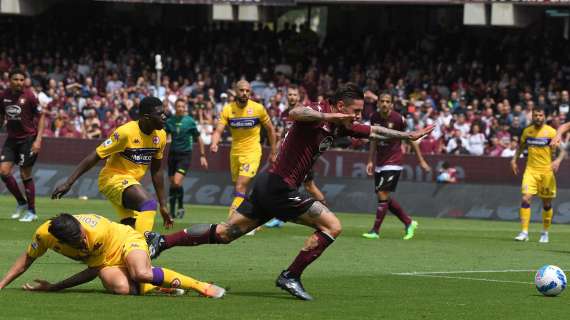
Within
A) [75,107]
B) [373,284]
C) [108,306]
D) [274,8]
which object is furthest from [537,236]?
[274,8]

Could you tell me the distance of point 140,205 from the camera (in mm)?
14297

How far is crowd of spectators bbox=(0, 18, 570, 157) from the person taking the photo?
1289 inches

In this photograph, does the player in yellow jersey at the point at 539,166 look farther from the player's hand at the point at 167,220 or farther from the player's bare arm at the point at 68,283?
the player's bare arm at the point at 68,283

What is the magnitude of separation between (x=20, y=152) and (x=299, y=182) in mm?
9892

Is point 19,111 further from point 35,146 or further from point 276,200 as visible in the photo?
point 276,200

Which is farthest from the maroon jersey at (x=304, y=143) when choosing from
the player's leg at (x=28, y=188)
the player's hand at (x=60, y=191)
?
the player's leg at (x=28, y=188)

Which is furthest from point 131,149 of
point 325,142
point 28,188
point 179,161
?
point 179,161

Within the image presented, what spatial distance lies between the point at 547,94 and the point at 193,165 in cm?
975

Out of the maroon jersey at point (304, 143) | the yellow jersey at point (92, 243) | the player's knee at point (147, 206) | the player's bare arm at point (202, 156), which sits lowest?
the player's bare arm at point (202, 156)

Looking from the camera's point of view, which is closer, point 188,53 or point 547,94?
point 547,94

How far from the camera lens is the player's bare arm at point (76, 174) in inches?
514

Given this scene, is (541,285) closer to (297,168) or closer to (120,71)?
(297,168)

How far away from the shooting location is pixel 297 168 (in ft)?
40.4

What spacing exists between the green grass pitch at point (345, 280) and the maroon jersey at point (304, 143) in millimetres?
1202
